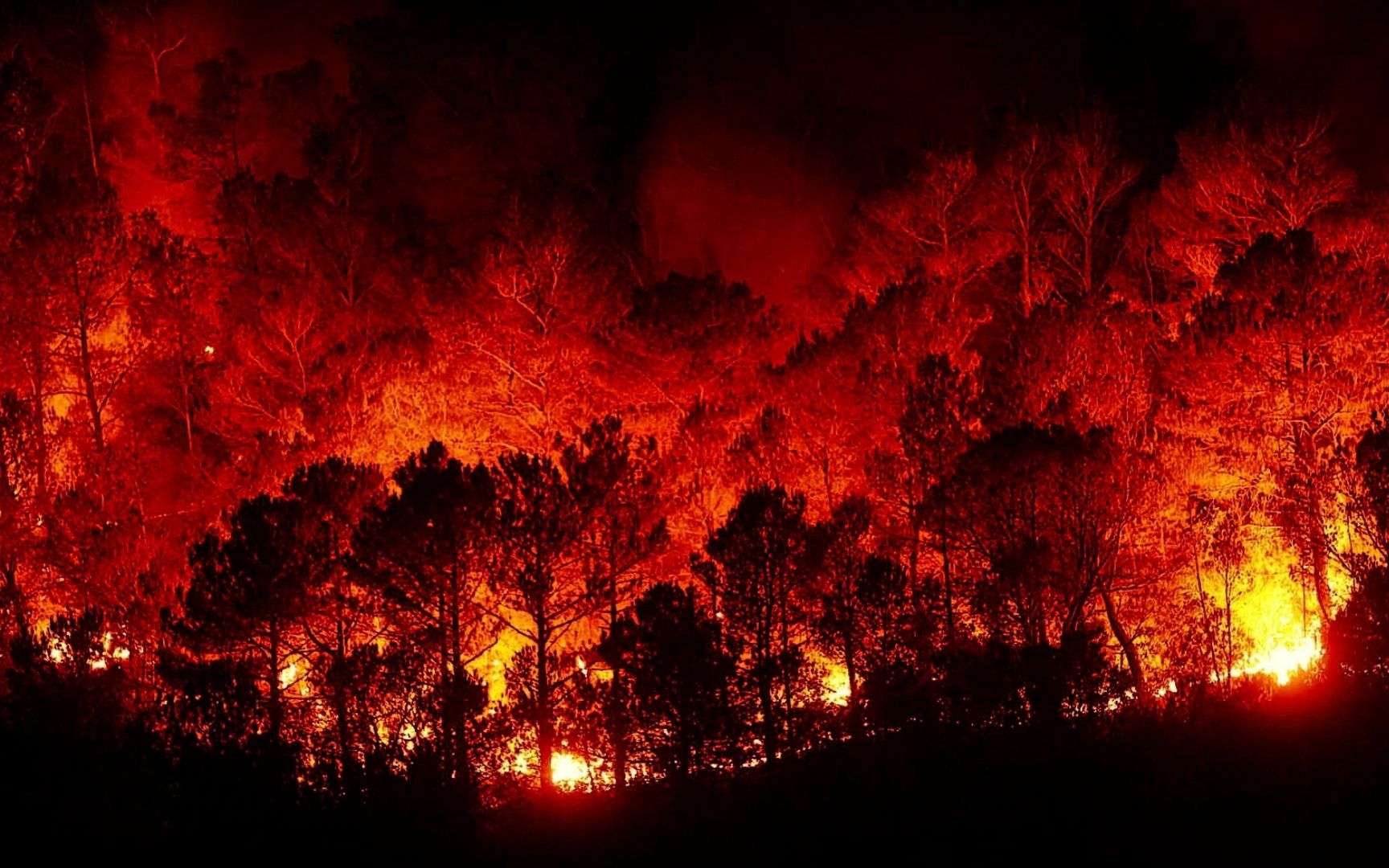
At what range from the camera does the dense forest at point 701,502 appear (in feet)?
40.3

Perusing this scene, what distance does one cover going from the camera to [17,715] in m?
14.5

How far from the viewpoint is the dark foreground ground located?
8.48 metres

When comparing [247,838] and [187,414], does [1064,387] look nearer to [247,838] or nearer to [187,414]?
[247,838]

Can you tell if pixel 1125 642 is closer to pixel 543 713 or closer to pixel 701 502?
pixel 701 502

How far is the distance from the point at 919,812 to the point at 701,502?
12.7 metres

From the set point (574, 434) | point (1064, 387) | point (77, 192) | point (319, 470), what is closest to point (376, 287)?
point (77, 192)

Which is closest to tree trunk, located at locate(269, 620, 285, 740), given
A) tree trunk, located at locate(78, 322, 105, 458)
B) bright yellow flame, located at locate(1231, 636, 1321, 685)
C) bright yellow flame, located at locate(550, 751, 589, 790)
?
bright yellow flame, located at locate(550, 751, 589, 790)

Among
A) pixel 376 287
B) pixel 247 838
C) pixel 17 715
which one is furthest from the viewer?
pixel 376 287

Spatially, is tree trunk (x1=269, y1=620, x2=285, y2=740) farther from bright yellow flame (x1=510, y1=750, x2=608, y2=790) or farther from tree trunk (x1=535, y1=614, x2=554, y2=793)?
tree trunk (x1=535, y1=614, x2=554, y2=793)

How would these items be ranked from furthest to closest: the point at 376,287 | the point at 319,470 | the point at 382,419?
the point at 376,287
the point at 382,419
the point at 319,470

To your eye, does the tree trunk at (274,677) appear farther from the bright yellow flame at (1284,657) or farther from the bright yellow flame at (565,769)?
the bright yellow flame at (1284,657)

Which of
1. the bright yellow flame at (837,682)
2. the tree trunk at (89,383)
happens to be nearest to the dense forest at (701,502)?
the tree trunk at (89,383)

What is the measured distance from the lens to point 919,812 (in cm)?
921

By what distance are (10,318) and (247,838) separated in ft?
55.7
